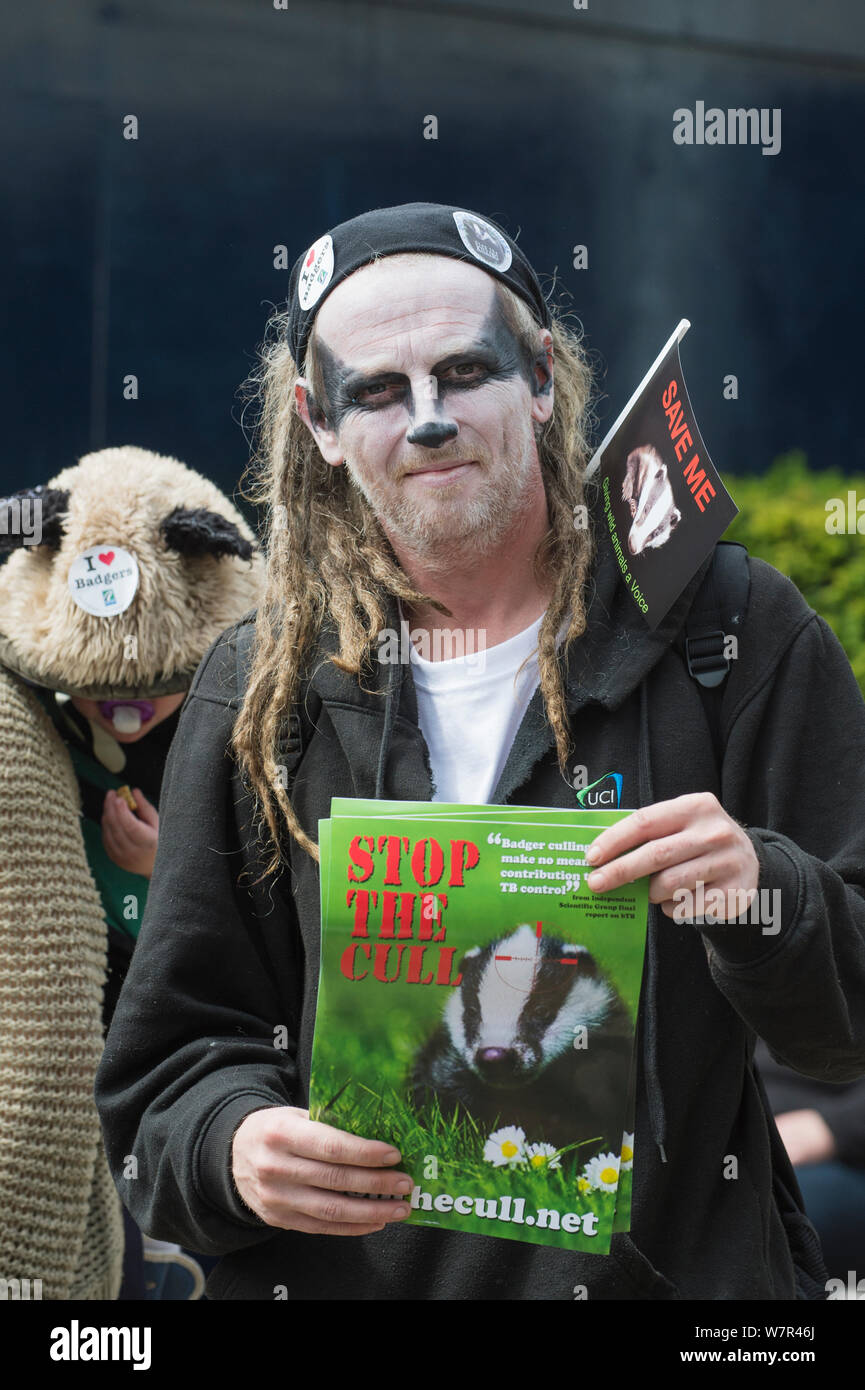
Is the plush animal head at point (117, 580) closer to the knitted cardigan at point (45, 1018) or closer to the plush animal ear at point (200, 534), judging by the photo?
the plush animal ear at point (200, 534)

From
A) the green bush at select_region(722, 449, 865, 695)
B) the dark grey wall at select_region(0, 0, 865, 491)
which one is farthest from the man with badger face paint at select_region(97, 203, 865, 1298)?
the dark grey wall at select_region(0, 0, 865, 491)

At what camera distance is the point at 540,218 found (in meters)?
6.85

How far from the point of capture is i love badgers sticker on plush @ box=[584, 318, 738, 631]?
182cm

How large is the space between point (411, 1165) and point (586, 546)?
33.6 inches

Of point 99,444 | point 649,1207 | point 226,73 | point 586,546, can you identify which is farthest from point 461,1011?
point 226,73

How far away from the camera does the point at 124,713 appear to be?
2.79 m

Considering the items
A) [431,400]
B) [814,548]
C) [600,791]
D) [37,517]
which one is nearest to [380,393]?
[431,400]

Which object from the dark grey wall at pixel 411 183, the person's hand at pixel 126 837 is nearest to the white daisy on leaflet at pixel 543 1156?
the person's hand at pixel 126 837

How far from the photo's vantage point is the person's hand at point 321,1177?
5.59 feet

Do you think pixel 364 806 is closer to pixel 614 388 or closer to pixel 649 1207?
pixel 649 1207

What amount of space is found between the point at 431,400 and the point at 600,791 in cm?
57

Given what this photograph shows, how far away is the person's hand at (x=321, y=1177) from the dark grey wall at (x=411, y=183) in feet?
15.9

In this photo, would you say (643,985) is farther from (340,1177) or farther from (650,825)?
(340,1177)

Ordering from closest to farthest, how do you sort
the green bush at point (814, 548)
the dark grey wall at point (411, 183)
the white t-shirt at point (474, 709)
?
the white t-shirt at point (474, 709), the green bush at point (814, 548), the dark grey wall at point (411, 183)
